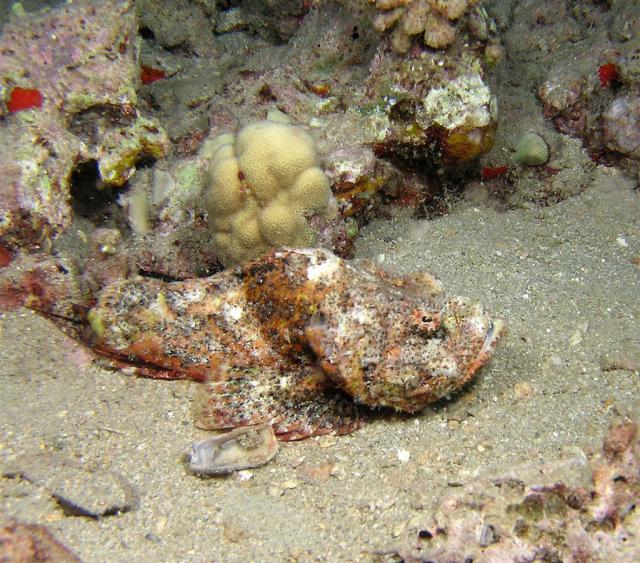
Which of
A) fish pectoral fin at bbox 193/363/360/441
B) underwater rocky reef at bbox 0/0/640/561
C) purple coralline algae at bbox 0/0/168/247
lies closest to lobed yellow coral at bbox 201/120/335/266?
underwater rocky reef at bbox 0/0/640/561

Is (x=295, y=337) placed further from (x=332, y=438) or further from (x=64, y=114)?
(x=64, y=114)

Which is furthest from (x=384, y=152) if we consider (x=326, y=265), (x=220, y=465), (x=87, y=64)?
(x=220, y=465)

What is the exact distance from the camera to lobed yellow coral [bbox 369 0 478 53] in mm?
4223

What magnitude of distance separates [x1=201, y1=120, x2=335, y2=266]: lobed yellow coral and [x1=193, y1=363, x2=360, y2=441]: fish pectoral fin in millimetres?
1110

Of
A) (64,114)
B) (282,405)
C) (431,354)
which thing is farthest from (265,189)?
(64,114)

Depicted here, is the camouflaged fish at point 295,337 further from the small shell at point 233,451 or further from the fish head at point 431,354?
the small shell at point 233,451

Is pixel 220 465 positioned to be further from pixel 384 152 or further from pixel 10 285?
pixel 384 152

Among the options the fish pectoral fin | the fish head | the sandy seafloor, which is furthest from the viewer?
the fish pectoral fin

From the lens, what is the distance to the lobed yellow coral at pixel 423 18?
166 inches

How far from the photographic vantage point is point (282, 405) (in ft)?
10.9

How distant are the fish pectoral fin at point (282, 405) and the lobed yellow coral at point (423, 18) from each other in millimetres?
2964

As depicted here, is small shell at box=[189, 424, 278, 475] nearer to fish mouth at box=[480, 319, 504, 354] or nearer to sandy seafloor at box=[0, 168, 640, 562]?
sandy seafloor at box=[0, 168, 640, 562]

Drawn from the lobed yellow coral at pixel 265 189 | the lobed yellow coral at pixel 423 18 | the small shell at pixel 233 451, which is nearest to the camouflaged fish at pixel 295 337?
the small shell at pixel 233 451

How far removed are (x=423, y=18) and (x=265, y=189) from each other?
200cm
